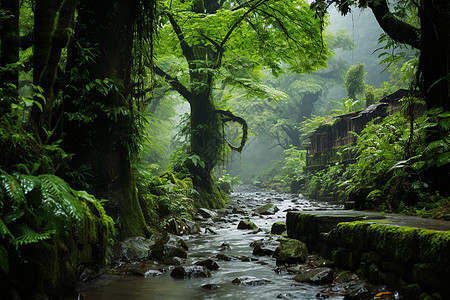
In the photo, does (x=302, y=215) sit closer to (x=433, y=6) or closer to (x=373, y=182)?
(x=373, y=182)

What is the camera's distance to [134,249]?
16.5 feet

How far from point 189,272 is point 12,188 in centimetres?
256

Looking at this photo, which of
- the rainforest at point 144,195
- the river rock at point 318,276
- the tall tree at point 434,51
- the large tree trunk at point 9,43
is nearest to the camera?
the rainforest at point 144,195

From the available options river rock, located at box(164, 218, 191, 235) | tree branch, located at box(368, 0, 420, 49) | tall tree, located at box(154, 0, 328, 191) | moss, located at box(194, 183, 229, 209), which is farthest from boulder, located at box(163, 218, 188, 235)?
A: tree branch, located at box(368, 0, 420, 49)

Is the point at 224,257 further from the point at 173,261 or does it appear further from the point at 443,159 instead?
the point at 443,159

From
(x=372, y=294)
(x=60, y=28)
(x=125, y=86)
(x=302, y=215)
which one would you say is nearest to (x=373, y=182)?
(x=302, y=215)

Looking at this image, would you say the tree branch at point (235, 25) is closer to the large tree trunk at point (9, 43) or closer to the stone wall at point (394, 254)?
the large tree trunk at point (9, 43)

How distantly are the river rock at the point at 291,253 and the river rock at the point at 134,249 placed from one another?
2.12m

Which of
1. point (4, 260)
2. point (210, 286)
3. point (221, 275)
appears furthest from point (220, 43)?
point (4, 260)

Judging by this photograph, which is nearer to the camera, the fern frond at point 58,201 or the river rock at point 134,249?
the fern frond at point 58,201

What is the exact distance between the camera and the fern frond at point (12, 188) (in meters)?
2.28

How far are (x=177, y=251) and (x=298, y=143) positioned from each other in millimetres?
40201

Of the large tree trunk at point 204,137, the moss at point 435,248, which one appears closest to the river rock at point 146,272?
the moss at point 435,248

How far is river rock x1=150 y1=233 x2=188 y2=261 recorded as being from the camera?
199 inches
